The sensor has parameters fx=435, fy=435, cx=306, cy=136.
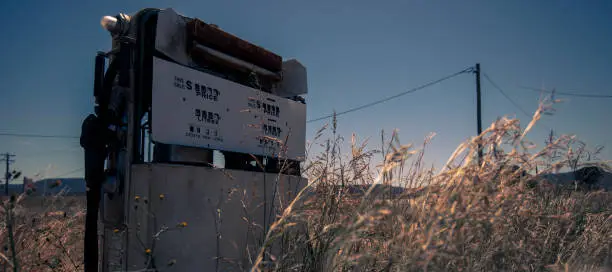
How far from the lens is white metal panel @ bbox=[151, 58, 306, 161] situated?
3441 mm

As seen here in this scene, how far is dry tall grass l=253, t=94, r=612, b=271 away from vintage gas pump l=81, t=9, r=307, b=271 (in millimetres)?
431

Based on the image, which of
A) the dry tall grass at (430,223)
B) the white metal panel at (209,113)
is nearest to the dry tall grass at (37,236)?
the dry tall grass at (430,223)

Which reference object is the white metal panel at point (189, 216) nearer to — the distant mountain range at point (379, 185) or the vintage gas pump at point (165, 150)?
the vintage gas pump at point (165, 150)

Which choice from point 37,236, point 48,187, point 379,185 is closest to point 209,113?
point 48,187

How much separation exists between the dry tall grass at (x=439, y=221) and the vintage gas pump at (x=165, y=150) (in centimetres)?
43

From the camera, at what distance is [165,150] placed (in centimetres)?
354

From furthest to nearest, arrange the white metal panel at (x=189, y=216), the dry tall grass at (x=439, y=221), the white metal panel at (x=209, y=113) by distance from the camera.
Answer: the white metal panel at (x=209, y=113), the white metal panel at (x=189, y=216), the dry tall grass at (x=439, y=221)

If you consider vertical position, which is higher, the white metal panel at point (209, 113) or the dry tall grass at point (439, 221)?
the white metal panel at point (209, 113)

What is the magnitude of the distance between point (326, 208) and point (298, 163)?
2346 mm

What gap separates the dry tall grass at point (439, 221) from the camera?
193 centimetres

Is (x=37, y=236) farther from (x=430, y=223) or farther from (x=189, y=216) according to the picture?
(x=430, y=223)

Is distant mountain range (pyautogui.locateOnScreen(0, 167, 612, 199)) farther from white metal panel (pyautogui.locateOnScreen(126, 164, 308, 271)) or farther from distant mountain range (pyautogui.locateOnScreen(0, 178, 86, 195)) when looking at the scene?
white metal panel (pyautogui.locateOnScreen(126, 164, 308, 271))

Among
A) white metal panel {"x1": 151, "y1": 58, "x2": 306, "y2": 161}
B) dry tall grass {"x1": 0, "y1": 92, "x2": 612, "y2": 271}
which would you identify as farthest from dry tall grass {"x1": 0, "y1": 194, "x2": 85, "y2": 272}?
white metal panel {"x1": 151, "y1": 58, "x2": 306, "y2": 161}

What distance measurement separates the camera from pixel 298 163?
5.08 metres
